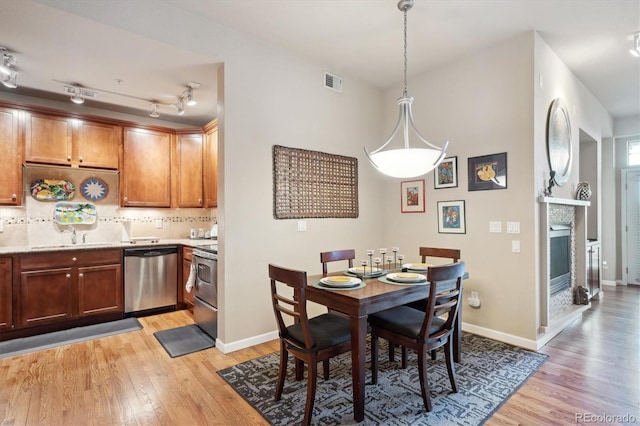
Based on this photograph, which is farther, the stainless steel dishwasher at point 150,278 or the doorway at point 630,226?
the doorway at point 630,226

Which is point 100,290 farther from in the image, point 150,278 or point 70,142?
point 70,142

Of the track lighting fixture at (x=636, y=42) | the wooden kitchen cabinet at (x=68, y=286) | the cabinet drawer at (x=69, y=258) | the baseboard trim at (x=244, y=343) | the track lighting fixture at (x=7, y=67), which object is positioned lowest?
the baseboard trim at (x=244, y=343)

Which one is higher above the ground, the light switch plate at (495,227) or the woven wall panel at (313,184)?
the woven wall panel at (313,184)

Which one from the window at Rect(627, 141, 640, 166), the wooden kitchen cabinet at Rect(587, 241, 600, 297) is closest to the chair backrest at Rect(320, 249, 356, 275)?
the wooden kitchen cabinet at Rect(587, 241, 600, 297)

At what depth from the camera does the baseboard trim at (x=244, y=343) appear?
2.97 metres

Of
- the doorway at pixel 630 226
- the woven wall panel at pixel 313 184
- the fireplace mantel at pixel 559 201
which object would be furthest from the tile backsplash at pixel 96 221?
the doorway at pixel 630 226

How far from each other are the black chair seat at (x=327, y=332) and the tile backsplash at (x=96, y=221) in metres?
3.50

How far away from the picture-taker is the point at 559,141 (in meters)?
3.54

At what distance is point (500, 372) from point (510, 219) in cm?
147

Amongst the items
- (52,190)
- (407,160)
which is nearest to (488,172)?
(407,160)

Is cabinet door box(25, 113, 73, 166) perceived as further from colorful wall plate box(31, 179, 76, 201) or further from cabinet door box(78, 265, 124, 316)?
cabinet door box(78, 265, 124, 316)

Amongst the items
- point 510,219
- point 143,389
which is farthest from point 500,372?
point 143,389

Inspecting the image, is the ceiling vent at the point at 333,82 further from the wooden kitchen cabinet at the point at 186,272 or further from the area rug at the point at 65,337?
the area rug at the point at 65,337

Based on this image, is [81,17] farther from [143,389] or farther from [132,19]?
[143,389]
